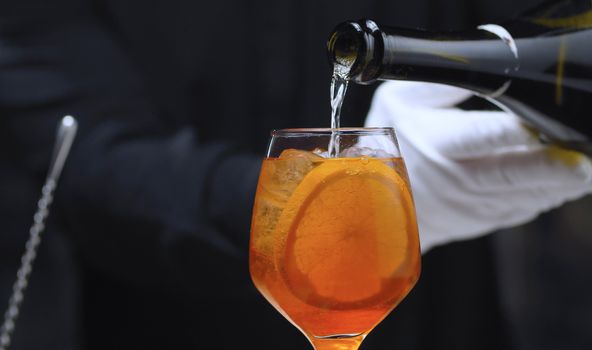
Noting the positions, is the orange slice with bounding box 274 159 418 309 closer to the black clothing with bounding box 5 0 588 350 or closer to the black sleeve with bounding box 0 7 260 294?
the black sleeve with bounding box 0 7 260 294

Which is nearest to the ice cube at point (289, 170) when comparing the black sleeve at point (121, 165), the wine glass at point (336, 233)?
the wine glass at point (336, 233)

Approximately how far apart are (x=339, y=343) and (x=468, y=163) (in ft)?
1.13

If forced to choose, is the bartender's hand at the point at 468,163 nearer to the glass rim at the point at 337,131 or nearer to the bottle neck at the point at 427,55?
the bottle neck at the point at 427,55

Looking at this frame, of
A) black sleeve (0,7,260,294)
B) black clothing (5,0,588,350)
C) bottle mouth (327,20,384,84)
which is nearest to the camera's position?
bottle mouth (327,20,384,84)

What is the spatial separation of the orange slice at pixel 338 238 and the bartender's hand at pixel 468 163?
27 cm

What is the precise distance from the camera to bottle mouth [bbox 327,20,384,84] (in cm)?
65

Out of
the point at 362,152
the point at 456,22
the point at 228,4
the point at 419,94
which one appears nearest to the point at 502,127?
the point at 419,94

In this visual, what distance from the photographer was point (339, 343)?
0.72 m

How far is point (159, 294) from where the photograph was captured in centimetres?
157

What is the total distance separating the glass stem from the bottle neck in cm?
23

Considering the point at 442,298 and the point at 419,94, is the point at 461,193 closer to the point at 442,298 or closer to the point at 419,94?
the point at 419,94

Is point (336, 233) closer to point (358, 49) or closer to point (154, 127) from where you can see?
point (358, 49)

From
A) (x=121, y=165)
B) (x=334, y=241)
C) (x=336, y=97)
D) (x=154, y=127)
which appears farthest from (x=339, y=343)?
(x=154, y=127)

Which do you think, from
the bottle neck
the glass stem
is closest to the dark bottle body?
the bottle neck
